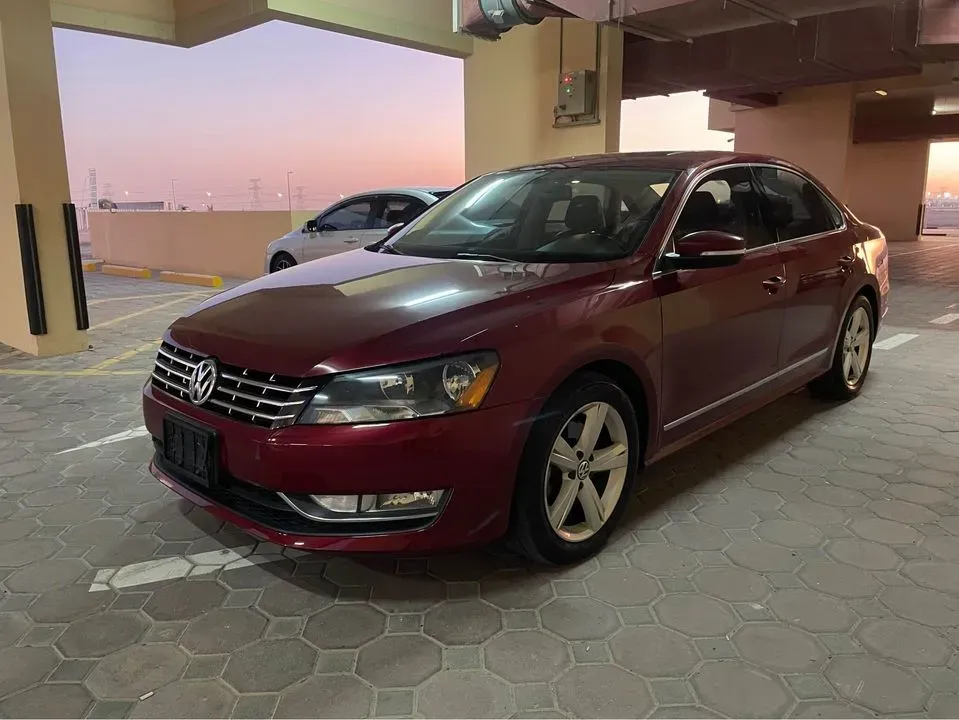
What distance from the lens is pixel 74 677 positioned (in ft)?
6.51

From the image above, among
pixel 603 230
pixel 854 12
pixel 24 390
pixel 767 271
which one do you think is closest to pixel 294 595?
pixel 603 230

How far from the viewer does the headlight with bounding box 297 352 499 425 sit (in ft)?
6.83

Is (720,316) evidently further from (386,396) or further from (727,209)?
(386,396)

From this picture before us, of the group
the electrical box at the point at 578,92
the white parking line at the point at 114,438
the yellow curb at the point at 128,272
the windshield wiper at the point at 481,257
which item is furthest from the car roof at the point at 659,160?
the yellow curb at the point at 128,272

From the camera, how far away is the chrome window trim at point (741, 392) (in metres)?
2.89

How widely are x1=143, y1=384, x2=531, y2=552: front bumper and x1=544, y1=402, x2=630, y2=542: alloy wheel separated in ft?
0.83

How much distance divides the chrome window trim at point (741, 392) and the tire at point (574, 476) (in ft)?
0.77

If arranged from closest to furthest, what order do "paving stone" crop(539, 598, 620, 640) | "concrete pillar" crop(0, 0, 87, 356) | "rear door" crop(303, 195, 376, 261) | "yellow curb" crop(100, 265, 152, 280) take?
"paving stone" crop(539, 598, 620, 640)
"concrete pillar" crop(0, 0, 87, 356)
"rear door" crop(303, 195, 376, 261)
"yellow curb" crop(100, 265, 152, 280)

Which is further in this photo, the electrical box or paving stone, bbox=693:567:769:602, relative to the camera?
the electrical box

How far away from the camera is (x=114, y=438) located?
3.94 m

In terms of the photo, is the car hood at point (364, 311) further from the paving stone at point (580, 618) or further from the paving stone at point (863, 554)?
the paving stone at point (863, 554)

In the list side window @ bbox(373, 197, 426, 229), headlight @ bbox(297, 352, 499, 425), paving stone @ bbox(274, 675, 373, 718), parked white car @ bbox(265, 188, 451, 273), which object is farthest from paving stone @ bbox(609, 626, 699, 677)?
side window @ bbox(373, 197, 426, 229)

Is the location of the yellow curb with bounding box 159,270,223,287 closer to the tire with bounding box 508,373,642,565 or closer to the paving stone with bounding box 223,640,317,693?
the tire with bounding box 508,373,642,565

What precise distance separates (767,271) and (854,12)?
6961mm
